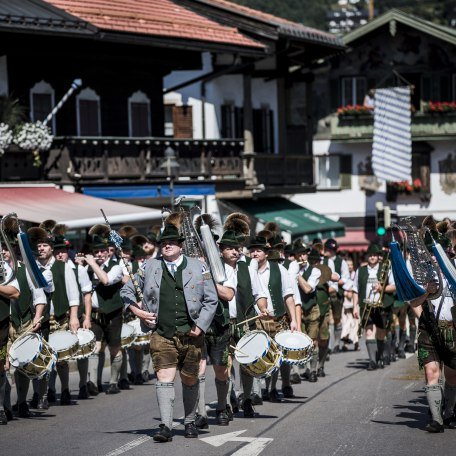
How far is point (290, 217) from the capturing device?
39781 mm

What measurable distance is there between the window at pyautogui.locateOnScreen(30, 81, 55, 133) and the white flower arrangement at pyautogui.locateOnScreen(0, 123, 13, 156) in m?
2.40

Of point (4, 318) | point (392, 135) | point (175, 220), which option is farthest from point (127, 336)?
point (392, 135)

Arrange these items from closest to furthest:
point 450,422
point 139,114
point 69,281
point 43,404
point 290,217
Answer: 1. point 450,422
2. point 43,404
3. point 69,281
4. point 139,114
5. point 290,217

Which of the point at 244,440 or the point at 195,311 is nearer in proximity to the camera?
the point at 195,311

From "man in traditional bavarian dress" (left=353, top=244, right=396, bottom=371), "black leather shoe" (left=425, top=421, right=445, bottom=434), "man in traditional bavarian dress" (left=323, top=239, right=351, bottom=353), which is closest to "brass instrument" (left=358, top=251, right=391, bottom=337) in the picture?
"man in traditional bavarian dress" (left=353, top=244, right=396, bottom=371)

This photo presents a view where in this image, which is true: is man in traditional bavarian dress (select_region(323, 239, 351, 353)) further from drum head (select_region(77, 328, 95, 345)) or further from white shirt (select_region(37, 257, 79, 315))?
white shirt (select_region(37, 257, 79, 315))

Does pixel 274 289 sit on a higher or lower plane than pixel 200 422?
higher

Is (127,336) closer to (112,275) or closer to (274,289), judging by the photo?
(112,275)

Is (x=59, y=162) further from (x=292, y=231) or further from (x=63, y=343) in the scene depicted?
(x=63, y=343)

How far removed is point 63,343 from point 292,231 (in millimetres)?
22468

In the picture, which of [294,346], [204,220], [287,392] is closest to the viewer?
[204,220]

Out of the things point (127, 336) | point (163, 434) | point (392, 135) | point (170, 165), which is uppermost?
point (392, 135)

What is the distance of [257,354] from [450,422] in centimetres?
201

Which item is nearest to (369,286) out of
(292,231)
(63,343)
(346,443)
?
(63,343)
